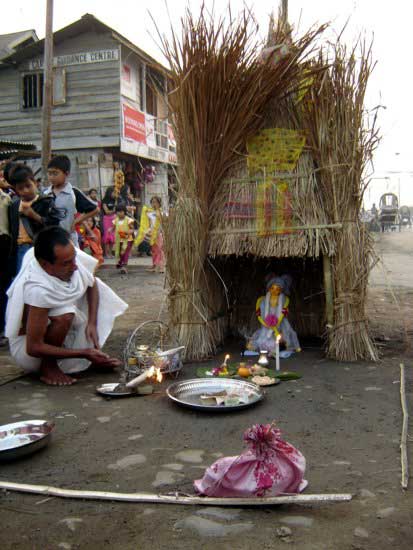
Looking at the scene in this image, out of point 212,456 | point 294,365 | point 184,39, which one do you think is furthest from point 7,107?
point 212,456

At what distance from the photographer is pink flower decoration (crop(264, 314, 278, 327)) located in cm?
412

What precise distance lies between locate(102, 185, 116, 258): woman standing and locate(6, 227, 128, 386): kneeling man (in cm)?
958

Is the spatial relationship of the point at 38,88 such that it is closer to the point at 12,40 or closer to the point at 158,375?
the point at 12,40

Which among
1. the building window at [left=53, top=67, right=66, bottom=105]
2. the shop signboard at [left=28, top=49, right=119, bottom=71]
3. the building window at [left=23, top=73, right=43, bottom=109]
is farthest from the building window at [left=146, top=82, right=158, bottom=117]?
the building window at [left=23, top=73, right=43, bottom=109]

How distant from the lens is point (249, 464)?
6.16ft

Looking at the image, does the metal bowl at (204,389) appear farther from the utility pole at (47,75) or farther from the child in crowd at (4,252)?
the utility pole at (47,75)

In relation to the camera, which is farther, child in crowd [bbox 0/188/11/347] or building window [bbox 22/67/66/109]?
building window [bbox 22/67/66/109]

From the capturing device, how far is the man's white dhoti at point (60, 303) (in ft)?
10.9

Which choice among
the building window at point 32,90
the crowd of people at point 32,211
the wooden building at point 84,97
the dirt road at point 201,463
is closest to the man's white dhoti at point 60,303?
the dirt road at point 201,463

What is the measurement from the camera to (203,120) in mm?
3752

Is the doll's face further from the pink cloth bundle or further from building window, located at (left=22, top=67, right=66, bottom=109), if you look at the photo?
building window, located at (left=22, top=67, right=66, bottom=109)

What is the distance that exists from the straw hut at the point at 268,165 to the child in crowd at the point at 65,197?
95 cm

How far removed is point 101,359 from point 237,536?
207 centimetres

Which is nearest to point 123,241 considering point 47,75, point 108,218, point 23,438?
point 108,218
